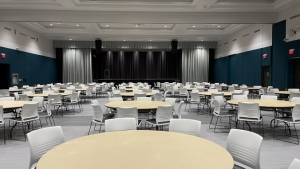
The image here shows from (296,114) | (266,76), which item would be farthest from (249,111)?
(266,76)

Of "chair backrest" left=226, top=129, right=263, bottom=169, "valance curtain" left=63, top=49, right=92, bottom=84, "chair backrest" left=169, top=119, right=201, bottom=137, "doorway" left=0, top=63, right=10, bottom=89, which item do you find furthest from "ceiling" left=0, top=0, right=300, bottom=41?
"chair backrest" left=226, top=129, right=263, bottom=169

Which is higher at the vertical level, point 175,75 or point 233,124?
point 175,75

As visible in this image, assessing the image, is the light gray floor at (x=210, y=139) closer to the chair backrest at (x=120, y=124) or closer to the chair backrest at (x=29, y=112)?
the chair backrest at (x=29, y=112)

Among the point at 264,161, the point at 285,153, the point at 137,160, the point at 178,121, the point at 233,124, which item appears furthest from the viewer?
the point at 233,124

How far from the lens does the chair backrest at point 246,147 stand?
87.7 inches

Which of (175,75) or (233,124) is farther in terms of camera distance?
(175,75)

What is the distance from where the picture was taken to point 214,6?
451 inches

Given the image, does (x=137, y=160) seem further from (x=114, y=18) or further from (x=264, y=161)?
(x=114, y=18)

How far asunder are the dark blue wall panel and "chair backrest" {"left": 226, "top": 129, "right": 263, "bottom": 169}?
14183 millimetres

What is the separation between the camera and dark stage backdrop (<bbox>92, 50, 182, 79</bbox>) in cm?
2445

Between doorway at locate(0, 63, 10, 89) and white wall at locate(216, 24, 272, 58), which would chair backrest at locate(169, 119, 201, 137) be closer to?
white wall at locate(216, 24, 272, 58)

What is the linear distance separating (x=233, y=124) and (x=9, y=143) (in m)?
5.90

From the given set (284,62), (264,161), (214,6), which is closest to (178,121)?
(264,161)

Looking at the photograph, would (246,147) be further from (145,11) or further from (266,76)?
(266,76)
